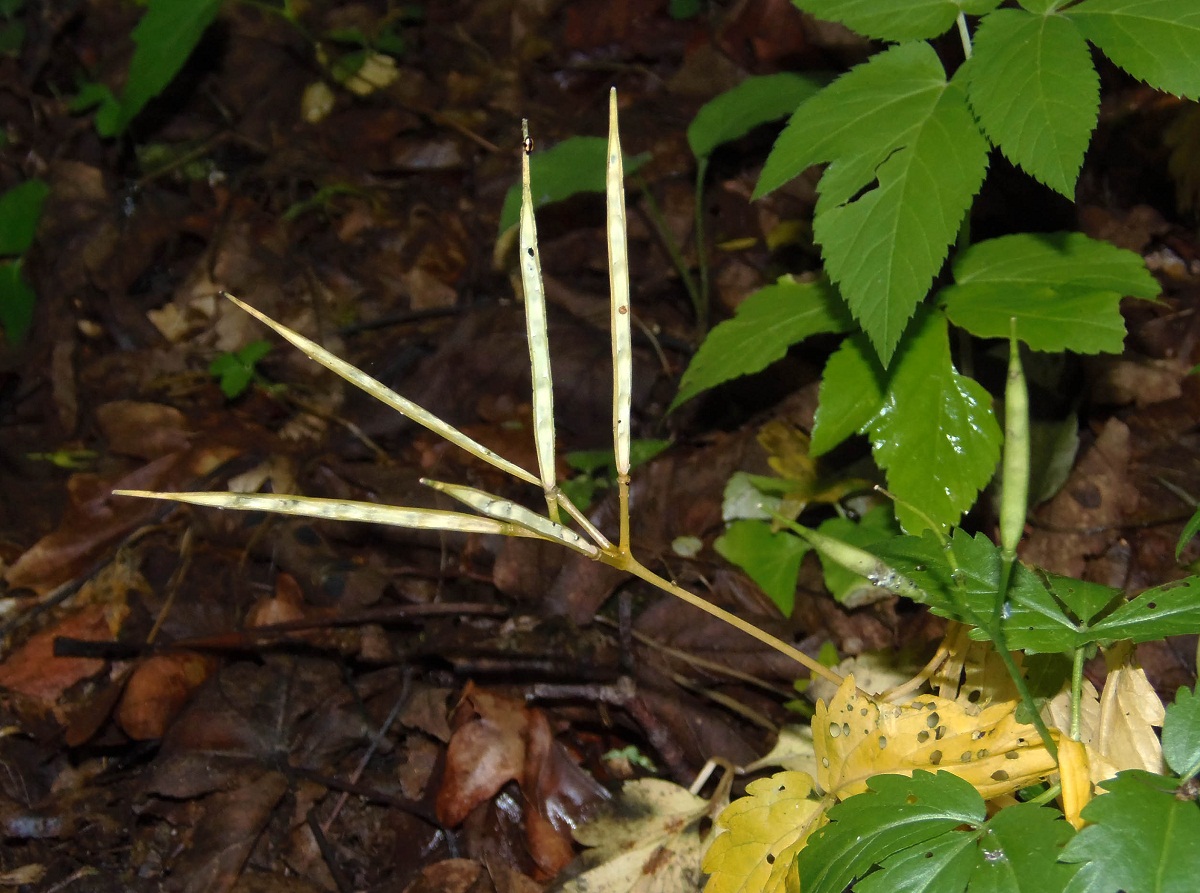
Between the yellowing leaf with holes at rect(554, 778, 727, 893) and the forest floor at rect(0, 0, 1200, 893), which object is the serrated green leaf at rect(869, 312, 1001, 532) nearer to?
the forest floor at rect(0, 0, 1200, 893)

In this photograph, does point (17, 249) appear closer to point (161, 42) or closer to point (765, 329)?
point (161, 42)

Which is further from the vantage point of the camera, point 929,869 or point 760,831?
point 760,831

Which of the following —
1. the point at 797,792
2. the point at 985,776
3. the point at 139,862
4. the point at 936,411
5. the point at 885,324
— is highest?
the point at 885,324

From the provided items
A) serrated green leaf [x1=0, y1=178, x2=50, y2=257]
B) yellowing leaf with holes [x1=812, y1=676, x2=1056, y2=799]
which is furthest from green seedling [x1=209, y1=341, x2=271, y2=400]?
yellowing leaf with holes [x1=812, y1=676, x2=1056, y2=799]

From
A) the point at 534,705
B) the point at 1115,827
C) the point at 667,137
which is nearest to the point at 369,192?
the point at 667,137

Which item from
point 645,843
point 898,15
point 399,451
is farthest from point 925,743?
point 399,451

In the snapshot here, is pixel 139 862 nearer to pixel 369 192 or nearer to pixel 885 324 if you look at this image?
pixel 885 324
